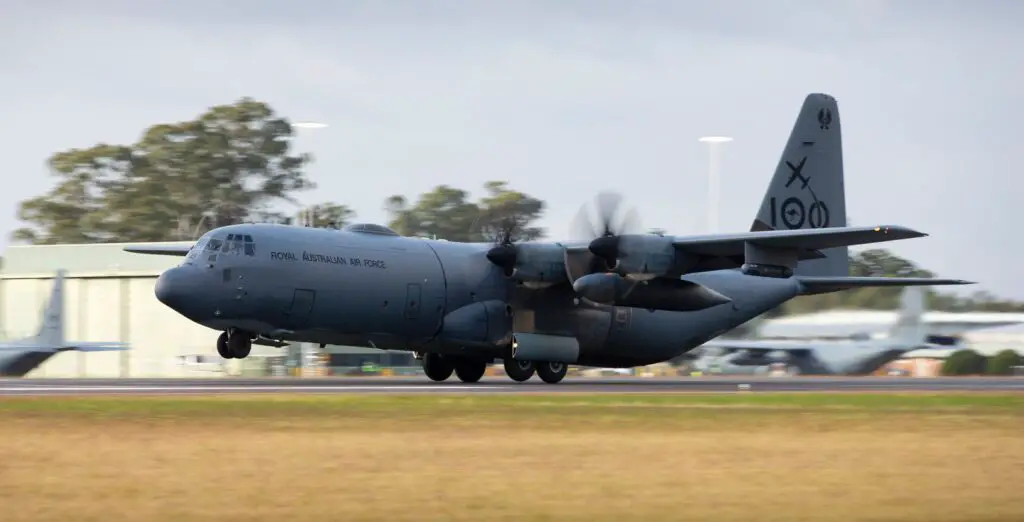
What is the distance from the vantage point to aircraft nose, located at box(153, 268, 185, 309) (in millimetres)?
33781

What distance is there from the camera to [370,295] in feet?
118

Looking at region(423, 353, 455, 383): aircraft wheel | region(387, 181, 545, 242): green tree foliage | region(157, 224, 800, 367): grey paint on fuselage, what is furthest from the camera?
region(387, 181, 545, 242): green tree foliage

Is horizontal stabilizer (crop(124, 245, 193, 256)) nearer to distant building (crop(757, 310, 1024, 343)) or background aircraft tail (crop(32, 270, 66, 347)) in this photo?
background aircraft tail (crop(32, 270, 66, 347))

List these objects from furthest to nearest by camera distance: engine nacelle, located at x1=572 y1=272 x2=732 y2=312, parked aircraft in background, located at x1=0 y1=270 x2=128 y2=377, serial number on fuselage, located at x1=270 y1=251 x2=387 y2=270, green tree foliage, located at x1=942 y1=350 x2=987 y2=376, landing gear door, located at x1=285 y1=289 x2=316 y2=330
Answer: green tree foliage, located at x1=942 y1=350 x2=987 y2=376
parked aircraft in background, located at x1=0 y1=270 x2=128 y2=377
engine nacelle, located at x1=572 y1=272 x2=732 y2=312
serial number on fuselage, located at x1=270 y1=251 x2=387 y2=270
landing gear door, located at x1=285 y1=289 x2=316 y2=330

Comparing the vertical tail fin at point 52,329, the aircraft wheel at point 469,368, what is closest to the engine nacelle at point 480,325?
the aircraft wheel at point 469,368

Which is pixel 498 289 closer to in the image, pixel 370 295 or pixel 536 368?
pixel 536 368

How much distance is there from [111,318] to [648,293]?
1388 inches

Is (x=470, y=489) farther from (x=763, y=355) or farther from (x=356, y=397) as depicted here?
(x=763, y=355)

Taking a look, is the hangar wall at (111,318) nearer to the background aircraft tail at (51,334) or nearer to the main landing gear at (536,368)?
the background aircraft tail at (51,334)

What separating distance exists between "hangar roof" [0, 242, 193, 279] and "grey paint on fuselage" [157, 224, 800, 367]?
1196 inches

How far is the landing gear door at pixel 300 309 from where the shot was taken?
1373 inches

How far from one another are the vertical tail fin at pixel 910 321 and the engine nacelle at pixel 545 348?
70.1 ft

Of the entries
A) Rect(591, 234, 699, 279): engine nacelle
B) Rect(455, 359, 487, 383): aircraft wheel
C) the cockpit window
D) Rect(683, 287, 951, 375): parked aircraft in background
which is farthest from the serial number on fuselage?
Rect(683, 287, 951, 375): parked aircraft in background

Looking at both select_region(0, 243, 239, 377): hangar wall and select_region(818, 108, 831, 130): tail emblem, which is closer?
select_region(818, 108, 831, 130): tail emblem
